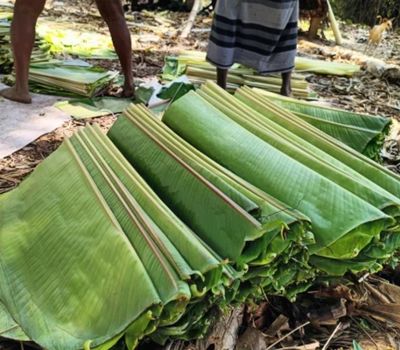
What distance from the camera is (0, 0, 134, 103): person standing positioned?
3.11 m

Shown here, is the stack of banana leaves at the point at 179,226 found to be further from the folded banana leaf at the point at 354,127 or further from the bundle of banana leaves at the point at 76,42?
the bundle of banana leaves at the point at 76,42

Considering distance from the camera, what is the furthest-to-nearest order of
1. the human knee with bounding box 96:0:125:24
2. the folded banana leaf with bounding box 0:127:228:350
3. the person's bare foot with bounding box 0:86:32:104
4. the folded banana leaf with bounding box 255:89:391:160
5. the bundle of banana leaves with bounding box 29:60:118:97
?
the bundle of banana leaves with bounding box 29:60:118:97, the human knee with bounding box 96:0:125:24, the person's bare foot with bounding box 0:86:32:104, the folded banana leaf with bounding box 255:89:391:160, the folded banana leaf with bounding box 0:127:228:350

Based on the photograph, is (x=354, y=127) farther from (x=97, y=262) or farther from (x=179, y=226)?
(x=97, y=262)

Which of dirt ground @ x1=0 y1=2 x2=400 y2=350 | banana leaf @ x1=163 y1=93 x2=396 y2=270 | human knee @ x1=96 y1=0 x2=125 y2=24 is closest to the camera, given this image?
banana leaf @ x1=163 y1=93 x2=396 y2=270

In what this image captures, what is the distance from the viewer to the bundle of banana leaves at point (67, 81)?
3537 mm

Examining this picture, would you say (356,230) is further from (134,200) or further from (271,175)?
(134,200)

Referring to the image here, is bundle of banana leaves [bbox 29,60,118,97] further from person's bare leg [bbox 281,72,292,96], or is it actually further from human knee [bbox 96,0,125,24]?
person's bare leg [bbox 281,72,292,96]

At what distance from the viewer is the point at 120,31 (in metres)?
3.48

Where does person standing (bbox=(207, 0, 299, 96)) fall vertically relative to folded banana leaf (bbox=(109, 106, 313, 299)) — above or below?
below

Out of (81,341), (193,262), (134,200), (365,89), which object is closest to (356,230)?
(193,262)

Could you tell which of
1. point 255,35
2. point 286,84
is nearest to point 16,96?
point 255,35

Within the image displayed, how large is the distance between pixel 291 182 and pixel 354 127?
69cm

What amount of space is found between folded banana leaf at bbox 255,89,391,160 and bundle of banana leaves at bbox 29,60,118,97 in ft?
5.99

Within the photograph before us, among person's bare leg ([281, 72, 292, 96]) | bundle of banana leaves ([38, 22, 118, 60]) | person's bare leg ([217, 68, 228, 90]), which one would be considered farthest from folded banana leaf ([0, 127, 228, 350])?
bundle of banana leaves ([38, 22, 118, 60])
